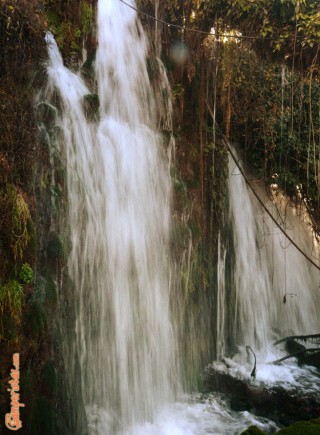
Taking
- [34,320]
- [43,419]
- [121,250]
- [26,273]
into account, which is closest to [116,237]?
[121,250]

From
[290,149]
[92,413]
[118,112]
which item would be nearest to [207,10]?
[118,112]

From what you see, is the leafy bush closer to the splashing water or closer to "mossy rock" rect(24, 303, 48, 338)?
"mossy rock" rect(24, 303, 48, 338)

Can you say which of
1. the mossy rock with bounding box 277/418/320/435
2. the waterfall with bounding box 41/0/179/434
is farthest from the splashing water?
the mossy rock with bounding box 277/418/320/435

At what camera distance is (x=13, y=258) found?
461cm

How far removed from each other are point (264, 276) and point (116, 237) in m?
4.12

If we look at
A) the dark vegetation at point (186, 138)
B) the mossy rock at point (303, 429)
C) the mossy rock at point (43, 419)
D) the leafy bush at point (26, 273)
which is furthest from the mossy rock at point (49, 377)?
the mossy rock at point (303, 429)

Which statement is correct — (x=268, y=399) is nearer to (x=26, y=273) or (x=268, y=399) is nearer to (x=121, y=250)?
(x=121, y=250)

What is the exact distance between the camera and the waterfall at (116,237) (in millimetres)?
5496

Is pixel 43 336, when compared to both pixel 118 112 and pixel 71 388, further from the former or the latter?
pixel 118 112

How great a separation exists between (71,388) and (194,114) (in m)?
5.23

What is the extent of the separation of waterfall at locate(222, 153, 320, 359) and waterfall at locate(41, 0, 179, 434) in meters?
1.92

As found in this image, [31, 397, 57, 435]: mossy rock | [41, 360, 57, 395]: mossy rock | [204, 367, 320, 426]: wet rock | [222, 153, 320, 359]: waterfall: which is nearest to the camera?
[31, 397, 57, 435]: mossy rock

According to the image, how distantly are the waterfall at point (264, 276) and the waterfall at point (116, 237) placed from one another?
192cm

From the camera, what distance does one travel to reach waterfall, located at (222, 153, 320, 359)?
8.33 meters
